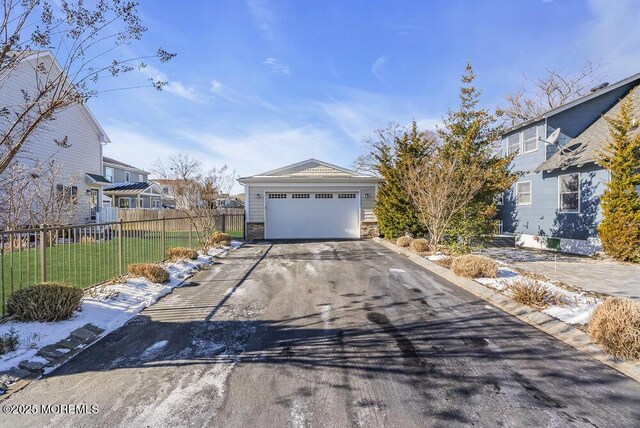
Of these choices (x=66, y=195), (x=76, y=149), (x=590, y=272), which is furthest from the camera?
(x=76, y=149)

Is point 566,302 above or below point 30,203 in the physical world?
below

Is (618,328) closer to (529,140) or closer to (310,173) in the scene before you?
(529,140)

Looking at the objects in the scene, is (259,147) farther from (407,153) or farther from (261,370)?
(261,370)

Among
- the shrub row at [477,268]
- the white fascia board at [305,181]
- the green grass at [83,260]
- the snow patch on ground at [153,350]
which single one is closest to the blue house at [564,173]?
the shrub row at [477,268]

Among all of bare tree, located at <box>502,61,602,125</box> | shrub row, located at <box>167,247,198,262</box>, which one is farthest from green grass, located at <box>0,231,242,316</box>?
bare tree, located at <box>502,61,602,125</box>

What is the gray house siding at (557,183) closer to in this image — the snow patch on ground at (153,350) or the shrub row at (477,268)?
the shrub row at (477,268)

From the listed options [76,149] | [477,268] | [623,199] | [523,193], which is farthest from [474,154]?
[76,149]

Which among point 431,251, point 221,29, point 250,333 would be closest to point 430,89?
point 431,251

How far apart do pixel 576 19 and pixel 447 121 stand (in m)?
5.20

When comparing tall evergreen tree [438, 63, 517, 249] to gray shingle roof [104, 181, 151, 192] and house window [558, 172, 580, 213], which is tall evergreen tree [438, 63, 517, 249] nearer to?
house window [558, 172, 580, 213]

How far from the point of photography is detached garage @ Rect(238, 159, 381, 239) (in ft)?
50.4

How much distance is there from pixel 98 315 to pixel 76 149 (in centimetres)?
1819

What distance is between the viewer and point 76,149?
18.3m

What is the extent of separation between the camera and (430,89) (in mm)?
17234
